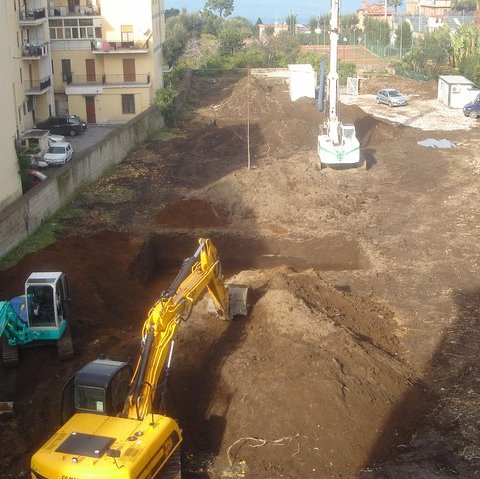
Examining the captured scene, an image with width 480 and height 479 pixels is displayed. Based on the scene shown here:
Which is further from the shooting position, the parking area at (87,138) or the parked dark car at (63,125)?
the parked dark car at (63,125)

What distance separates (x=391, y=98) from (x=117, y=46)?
18.5m

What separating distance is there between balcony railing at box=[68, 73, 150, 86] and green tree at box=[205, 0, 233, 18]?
101 m

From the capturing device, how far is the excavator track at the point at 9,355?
1591 cm

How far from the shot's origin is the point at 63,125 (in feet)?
146

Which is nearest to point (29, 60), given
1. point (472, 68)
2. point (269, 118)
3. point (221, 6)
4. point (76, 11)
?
point (76, 11)

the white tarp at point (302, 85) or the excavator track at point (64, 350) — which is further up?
the white tarp at point (302, 85)

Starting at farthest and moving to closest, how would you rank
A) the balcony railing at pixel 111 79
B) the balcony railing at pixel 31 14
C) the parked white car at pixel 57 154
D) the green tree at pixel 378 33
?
the green tree at pixel 378 33 < the balcony railing at pixel 111 79 < the balcony railing at pixel 31 14 < the parked white car at pixel 57 154

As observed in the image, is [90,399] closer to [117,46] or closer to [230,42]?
[117,46]

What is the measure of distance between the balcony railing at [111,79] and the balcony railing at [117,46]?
5.52 feet

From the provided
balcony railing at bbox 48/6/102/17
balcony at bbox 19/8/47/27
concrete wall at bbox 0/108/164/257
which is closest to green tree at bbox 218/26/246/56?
balcony railing at bbox 48/6/102/17

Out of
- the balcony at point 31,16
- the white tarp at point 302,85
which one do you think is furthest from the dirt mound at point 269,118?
the balcony at point 31,16

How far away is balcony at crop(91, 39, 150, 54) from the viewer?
4828cm

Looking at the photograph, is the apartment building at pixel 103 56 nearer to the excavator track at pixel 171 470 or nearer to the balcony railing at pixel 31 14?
the balcony railing at pixel 31 14

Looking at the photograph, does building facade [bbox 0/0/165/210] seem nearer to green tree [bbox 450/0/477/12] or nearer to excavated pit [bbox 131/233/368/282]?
excavated pit [bbox 131/233/368/282]
